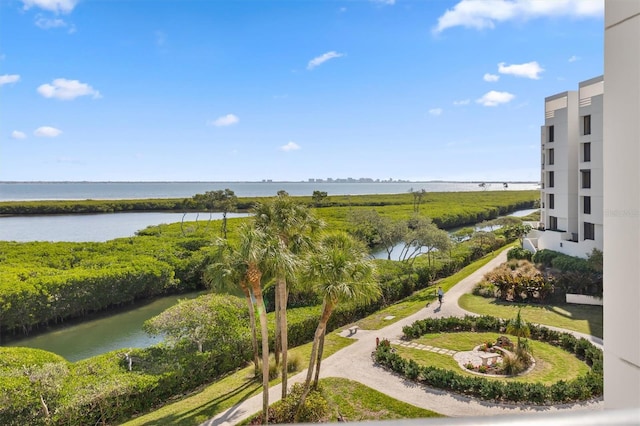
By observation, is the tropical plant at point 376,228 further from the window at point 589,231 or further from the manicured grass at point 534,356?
the manicured grass at point 534,356

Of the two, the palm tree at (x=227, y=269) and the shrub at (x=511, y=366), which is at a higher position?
the palm tree at (x=227, y=269)

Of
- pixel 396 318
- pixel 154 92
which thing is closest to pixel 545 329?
pixel 396 318

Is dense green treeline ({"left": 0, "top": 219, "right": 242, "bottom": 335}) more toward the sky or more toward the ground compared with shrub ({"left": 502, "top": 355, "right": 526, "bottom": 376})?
more toward the sky

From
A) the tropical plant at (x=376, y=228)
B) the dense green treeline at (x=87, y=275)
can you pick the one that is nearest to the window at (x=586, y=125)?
the tropical plant at (x=376, y=228)

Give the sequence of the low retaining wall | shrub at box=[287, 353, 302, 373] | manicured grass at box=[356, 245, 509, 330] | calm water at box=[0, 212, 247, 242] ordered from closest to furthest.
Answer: shrub at box=[287, 353, 302, 373], manicured grass at box=[356, 245, 509, 330], the low retaining wall, calm water at box=[0, 212, 247, 242]

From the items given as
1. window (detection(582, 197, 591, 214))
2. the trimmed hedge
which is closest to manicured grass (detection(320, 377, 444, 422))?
the trimmed hedge

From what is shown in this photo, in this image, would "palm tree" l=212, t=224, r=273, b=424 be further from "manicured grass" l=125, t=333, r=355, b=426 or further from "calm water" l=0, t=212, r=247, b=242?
"calm water" l=0, t=212, r=247, b=242

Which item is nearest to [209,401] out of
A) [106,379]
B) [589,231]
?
[106,379]
